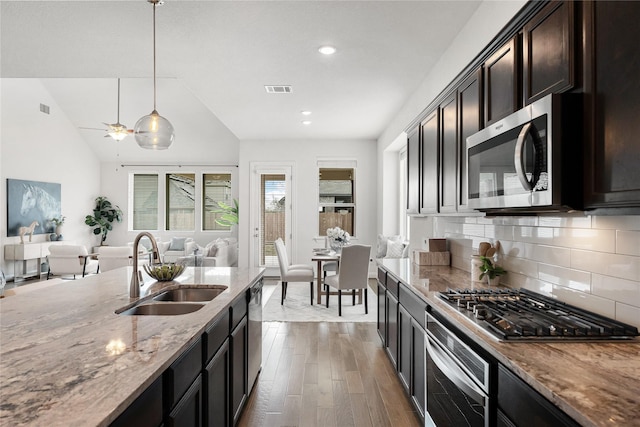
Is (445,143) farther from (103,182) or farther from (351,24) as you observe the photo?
(103,182)

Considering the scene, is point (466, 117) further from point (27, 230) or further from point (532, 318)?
point (27, 230)

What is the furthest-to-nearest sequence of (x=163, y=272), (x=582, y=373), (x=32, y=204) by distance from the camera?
(x=32, y=204)
(x=163, y=272)
(x=582, y=373)

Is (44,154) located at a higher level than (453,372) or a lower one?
higher

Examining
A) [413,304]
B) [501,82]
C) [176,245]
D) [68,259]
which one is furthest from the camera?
[176,245]

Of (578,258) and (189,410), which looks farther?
(578,258)

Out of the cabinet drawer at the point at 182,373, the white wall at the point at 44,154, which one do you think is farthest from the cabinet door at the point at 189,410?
the white wall at the point at 44,154

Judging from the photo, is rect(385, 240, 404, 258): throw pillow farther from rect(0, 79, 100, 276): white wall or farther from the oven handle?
rect(0, 79, 100, 276): white wall

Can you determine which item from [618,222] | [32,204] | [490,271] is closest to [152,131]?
[490,271]

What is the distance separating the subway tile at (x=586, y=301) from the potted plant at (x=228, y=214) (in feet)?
27.9

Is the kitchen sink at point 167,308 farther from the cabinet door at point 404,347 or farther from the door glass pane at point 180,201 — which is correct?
the door glass pane at point 180,201

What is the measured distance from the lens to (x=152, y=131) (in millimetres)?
2842

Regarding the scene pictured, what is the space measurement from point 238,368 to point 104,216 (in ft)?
30.9

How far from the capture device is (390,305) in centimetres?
328

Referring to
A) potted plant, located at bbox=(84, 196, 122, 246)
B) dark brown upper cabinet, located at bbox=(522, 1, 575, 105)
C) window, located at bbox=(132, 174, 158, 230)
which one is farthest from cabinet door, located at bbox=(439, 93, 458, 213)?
potted plant, located at bbox=(84, 196, 122, 246)
